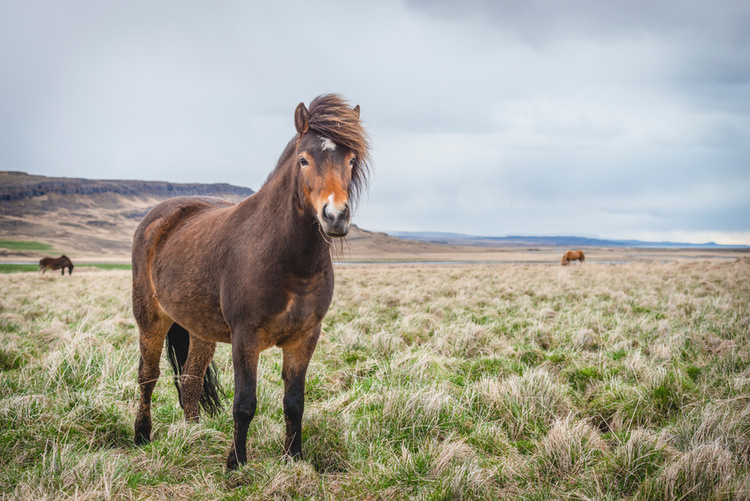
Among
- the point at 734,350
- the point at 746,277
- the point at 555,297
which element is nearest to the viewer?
the point at 734,350

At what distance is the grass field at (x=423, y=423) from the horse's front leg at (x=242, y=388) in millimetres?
122

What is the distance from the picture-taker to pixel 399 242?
431ft

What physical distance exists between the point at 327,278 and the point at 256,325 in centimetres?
62

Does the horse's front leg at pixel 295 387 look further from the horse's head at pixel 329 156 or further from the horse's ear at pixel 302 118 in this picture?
the horse's ear at pixel 302 118

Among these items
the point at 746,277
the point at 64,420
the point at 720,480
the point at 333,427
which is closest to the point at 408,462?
the point at 333,427

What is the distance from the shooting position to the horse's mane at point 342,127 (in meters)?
2.75

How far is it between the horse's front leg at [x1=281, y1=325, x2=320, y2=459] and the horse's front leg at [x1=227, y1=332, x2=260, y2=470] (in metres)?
0.30

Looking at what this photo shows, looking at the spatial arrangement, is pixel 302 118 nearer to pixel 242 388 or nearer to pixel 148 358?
pixel 242 388

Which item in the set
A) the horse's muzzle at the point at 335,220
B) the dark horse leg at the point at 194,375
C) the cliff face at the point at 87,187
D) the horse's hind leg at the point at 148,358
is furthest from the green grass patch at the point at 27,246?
the horse's muzzle at the point at 335,220

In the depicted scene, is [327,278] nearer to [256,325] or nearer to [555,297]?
[256,325]

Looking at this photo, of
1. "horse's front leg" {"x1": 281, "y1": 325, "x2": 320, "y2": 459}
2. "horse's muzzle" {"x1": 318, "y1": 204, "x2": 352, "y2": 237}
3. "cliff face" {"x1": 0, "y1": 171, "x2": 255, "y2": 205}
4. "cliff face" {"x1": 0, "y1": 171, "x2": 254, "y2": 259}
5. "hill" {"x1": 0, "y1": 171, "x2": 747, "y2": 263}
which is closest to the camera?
"horse's muzzle" {"x1": 318, "y1": 204, "x2": 352, "y2": 237}

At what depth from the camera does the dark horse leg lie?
3961 mm

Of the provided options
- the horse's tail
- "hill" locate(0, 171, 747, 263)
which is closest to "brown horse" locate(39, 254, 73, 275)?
the horse's tail

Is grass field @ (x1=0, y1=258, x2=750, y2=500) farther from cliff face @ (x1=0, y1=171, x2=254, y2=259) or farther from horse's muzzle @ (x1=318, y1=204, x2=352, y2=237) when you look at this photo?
cliff face @ (x1=0, y1=171, x2=254, y2=259)
